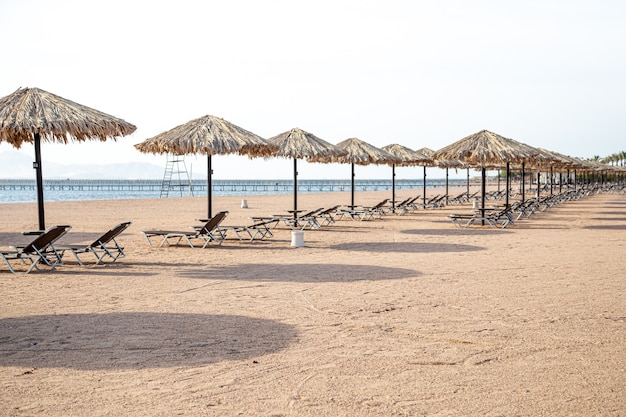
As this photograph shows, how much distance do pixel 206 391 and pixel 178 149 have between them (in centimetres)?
788

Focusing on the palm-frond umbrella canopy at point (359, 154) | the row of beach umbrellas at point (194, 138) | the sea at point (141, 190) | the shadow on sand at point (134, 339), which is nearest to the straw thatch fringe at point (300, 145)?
the row of beach umbrellas at point (194, 138)

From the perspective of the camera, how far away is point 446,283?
691 centimetres

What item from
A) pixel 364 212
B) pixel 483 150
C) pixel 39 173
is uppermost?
pixel 483 150

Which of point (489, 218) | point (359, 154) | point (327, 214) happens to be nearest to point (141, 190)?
point (359, 154)

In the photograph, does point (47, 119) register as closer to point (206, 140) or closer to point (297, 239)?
point (206, 140)

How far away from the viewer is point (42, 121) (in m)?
7.97

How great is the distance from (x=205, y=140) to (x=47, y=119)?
3100 millimetres

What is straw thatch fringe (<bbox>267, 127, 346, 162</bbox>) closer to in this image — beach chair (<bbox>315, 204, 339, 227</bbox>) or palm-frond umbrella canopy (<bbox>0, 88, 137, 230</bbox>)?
beach chair (<bbox>315, 204, 339, 227</bbox>)

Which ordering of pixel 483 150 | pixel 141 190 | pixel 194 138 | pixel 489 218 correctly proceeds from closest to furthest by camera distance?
pixel 194 138 → pixel 489 218 → pixel 483 150 → pixel 141 190

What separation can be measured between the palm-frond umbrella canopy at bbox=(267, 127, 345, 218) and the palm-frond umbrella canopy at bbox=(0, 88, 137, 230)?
460 cm

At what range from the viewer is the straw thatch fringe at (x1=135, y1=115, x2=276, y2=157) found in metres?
10.7

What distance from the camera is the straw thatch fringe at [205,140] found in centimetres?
1066

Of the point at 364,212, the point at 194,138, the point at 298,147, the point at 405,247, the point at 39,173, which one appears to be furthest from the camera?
the point at 364,212

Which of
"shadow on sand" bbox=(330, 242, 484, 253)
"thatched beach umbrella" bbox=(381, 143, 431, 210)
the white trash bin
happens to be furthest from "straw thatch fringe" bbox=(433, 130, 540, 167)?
the white trash bin
